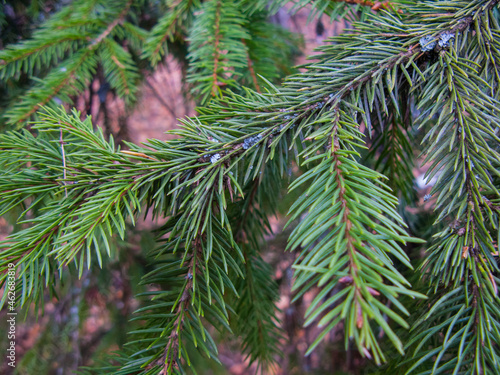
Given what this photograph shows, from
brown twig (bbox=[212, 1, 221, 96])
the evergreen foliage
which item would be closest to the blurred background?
brown twig (bbox=[212, 1, 221, 96])

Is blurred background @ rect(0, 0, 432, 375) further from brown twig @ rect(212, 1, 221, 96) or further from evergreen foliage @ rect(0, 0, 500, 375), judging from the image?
evergreen foliage @ rect(0, 0, 500, 375)

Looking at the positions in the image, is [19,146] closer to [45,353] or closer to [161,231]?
[161,231]

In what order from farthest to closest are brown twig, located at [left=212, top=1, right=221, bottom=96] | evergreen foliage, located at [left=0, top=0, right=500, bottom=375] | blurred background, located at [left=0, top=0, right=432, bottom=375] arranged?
blurred background, located at [left=0, top=0, right=432, bottom=375], brown twig, located at [left=212, top=1, right=221, bottom=96], evergreen foliage, located at [left=0, top=0, right=500, bottom=375]

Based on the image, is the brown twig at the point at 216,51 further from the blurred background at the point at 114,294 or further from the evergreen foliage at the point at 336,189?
the blurred background at the point at 114,294

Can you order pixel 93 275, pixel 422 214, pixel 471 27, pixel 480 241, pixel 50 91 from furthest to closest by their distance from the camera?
pixel 93 275 → pixel 422 214 → pixel 50 91 → pixel 471 27 → pixel 480 241

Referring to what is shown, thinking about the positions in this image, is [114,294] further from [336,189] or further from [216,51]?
[336,189]

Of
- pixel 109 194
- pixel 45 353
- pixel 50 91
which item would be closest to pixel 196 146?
pixel 109 194

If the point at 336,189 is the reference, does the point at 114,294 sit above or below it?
below

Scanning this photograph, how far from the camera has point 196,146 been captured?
0.45 metres

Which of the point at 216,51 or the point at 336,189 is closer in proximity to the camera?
the point at 336,189

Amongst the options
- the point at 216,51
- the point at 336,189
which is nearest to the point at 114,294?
the point at 216,51

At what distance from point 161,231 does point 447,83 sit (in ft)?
1.62

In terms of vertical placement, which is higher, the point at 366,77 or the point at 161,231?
the point at 366,77

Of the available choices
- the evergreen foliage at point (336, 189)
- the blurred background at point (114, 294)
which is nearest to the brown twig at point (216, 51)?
the evergreen foliage at point (336, 189)
